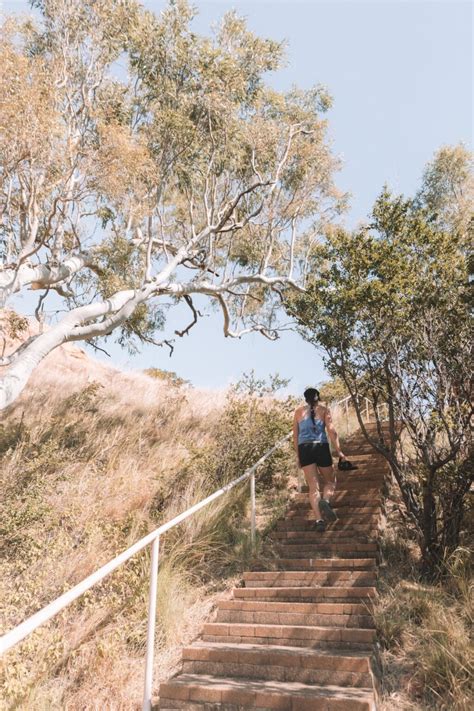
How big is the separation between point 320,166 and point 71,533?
12127 millimetres

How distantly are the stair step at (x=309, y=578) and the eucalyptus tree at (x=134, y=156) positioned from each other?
13.2 feet

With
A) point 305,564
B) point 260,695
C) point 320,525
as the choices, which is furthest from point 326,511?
point 260,695

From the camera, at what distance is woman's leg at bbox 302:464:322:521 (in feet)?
20.5

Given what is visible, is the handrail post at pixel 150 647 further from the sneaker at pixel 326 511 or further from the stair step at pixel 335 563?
the sneaker at pixel 326 511

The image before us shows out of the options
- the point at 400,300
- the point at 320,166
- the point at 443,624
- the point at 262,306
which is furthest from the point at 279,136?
the point at 443,624

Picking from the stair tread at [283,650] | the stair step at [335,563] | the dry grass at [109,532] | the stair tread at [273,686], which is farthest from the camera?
the stair step at [335,563]

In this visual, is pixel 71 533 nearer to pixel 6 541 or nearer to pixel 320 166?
pixel 6 541

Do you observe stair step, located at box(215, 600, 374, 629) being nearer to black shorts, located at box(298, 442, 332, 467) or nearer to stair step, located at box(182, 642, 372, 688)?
stair step, located at box(182, 642, 372, 688)

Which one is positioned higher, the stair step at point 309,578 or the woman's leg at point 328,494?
the woman's leg at point 328,494

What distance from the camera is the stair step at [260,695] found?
3402 millimetres

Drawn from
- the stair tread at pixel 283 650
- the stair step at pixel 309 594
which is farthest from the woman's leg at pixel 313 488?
the stair tread at pixel 283 650

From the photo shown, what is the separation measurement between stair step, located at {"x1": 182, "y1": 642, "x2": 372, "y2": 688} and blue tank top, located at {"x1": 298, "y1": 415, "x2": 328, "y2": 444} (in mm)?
2635

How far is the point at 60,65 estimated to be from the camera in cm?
1008

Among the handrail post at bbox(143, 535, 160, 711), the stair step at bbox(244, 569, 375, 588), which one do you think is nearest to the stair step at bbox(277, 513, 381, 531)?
the stair step at bbox(244, 569, 375, 588)
